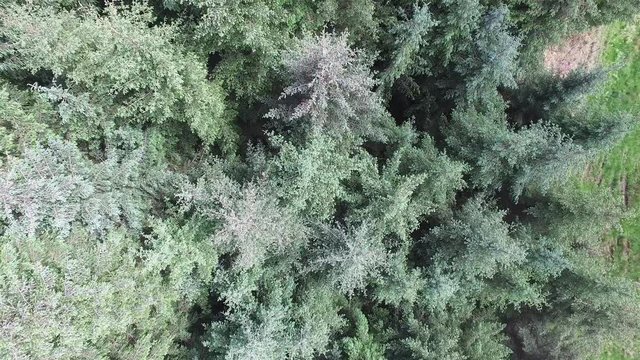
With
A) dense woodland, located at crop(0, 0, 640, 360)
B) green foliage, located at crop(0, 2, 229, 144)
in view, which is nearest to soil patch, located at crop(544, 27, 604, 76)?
dense woodland, located at crop(0, 0, 640, 360)

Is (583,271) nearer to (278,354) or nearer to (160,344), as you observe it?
(278,354)

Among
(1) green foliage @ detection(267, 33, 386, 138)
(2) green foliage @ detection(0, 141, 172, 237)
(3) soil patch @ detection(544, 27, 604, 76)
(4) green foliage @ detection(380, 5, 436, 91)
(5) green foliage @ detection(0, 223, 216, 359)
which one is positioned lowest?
(5) green foliage @ detection(0, 223, 216, 359)

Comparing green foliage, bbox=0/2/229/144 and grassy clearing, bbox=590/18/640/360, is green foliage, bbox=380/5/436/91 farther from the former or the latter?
grassy clearing, bbox=590/18/640/360

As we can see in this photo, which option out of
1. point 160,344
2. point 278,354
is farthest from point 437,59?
point 160,344

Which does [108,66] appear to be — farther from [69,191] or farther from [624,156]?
[624,156]

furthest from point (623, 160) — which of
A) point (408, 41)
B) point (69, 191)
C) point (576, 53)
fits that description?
point (69, 191)

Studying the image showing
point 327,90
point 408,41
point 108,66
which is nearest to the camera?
point 108,66

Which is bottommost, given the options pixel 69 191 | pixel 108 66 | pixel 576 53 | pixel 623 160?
pixel 69 191

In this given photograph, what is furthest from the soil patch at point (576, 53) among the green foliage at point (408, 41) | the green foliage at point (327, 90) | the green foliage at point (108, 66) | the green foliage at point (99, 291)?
the green foliage at point (99, 291)

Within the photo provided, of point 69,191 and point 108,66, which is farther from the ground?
point 108,66
